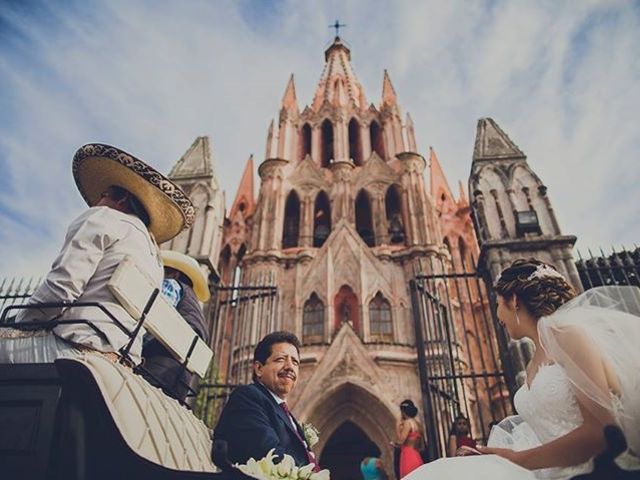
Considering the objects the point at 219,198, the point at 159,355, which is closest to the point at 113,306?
the point at 159,355

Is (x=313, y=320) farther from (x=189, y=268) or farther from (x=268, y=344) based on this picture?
(x=268, y=344)

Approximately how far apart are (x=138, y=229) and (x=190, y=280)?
5.34 ft

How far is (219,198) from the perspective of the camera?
8.15 metres

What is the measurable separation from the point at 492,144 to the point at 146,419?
7980mm

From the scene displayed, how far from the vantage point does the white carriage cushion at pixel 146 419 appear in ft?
4.62

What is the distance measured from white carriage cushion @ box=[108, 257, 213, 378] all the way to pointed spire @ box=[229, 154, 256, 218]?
64.5 feet

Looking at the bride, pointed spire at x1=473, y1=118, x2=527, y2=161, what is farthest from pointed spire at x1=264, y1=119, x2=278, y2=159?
the bride

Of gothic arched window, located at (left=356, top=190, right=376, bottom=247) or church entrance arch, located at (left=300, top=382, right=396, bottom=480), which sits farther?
gothic arched window, located at (left=356, top=190, right=376, bottom=247)

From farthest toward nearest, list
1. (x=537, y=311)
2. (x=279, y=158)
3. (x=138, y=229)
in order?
(x=279, y=158) → (x=138, y=229) → (x=537, y=311)

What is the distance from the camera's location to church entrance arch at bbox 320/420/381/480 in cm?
1477

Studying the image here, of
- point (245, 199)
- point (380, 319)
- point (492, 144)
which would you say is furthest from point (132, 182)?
point (245, 199)

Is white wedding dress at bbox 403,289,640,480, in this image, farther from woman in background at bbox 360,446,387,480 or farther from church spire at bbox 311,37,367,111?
church spire at bbox 311,37,367,111

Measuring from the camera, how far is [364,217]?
68.7 ft

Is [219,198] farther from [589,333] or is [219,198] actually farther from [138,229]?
[589,333]
